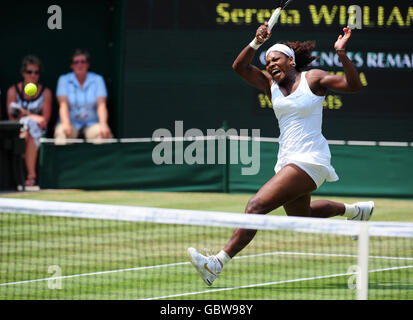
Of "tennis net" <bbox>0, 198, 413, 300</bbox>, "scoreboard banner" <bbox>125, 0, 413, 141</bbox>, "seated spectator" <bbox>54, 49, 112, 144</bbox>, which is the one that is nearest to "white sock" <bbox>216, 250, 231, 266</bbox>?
"tennis net" <bbox>0, 198, 413, 300</bbox>

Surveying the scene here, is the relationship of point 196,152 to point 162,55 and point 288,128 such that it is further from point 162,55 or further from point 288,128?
point 288,128

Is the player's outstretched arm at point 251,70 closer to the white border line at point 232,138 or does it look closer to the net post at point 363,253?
the net post at point 363,253

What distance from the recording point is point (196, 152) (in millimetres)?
14211

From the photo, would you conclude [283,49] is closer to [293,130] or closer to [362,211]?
[293,130]

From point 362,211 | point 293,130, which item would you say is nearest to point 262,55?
point 362,211

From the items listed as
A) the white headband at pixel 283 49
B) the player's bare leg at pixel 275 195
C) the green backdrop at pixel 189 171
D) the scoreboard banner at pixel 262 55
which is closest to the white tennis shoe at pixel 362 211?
the player's bare leg at pixel 275 195

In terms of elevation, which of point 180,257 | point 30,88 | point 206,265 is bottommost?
point 180,257

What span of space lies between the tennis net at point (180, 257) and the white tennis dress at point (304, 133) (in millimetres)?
759

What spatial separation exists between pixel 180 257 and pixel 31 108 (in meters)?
6.70

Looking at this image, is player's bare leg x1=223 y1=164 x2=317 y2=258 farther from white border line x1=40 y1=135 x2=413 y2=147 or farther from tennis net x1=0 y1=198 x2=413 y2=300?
white border line x1=40 y1=135 x2=413 y2=147

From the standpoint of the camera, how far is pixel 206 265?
268 inches

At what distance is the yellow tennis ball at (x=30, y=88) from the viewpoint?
13.6m

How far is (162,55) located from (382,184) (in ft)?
12.6
